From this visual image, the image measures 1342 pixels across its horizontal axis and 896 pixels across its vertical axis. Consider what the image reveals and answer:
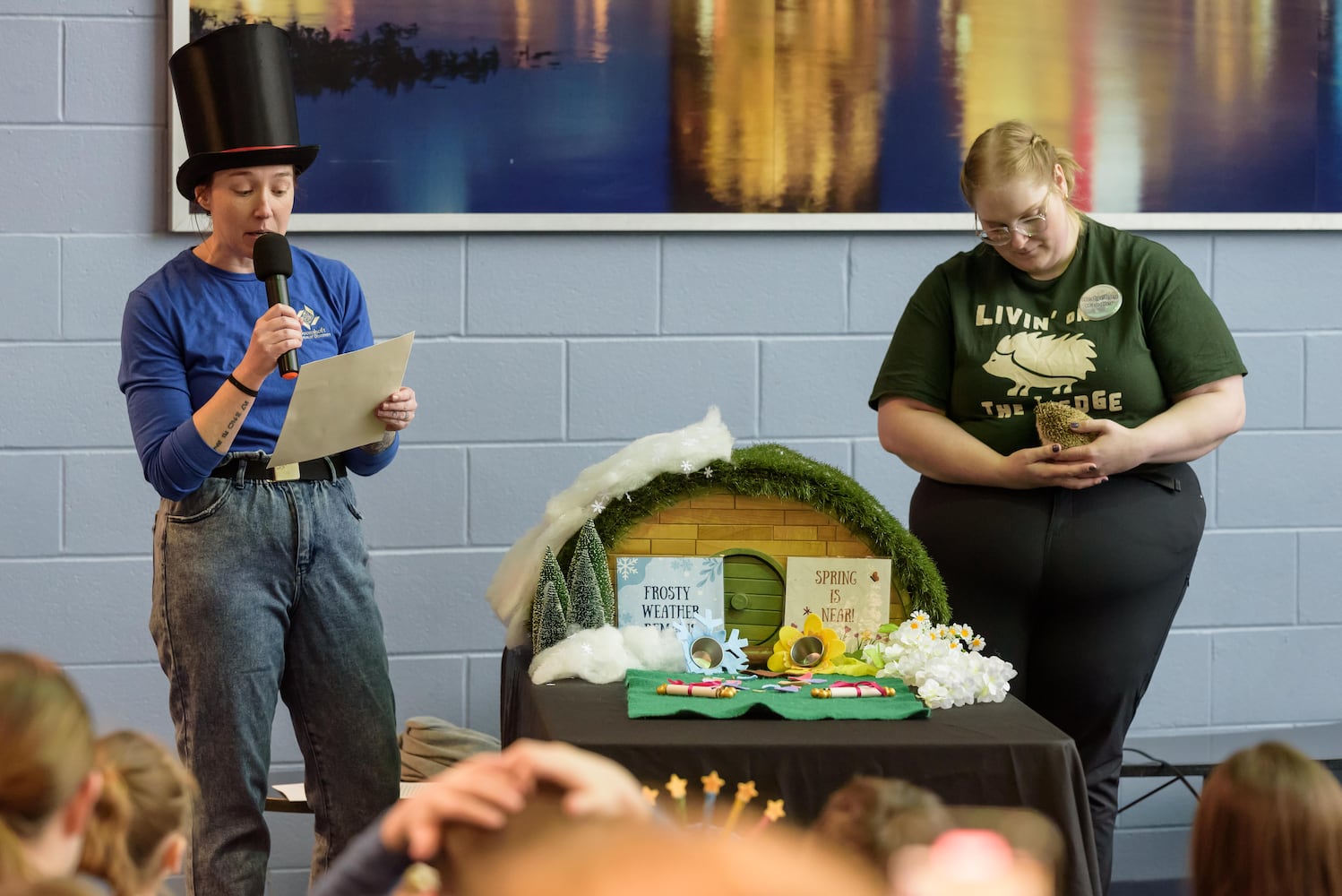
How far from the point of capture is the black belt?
6.23 feet

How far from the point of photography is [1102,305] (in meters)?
2.05

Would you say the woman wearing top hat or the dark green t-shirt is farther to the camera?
the dark green t-shirt

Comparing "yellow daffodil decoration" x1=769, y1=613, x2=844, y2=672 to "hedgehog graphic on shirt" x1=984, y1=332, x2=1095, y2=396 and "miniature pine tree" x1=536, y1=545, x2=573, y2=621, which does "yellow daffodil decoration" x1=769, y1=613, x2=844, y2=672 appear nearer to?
"miniature pine tree" x1=536, y1=545, x2=573, y2=621

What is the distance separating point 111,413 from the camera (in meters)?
2.73

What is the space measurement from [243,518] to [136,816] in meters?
0.65

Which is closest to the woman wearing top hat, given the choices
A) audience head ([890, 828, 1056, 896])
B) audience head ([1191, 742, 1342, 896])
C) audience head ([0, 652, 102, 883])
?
audience head ([0, 652, 102, 883])

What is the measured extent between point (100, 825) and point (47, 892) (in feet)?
2.62

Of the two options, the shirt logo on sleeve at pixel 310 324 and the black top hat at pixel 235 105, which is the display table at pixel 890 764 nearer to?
the shirt logo on sleeve at pixel 310 324

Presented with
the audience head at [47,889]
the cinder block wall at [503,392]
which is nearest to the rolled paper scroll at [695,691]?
the cinder block wall at [503,392]

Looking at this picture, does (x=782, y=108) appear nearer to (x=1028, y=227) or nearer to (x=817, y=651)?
(x=1028, y=227)

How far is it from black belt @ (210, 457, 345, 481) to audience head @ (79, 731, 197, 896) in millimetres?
582

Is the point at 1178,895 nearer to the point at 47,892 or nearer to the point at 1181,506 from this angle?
the point at 1181,506

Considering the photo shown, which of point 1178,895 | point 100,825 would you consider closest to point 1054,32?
point 1178,895

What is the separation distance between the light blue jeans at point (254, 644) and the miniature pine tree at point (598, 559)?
333 mm
